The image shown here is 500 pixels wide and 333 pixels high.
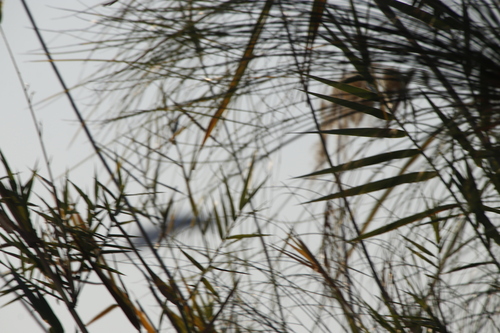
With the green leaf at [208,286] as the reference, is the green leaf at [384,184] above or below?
above

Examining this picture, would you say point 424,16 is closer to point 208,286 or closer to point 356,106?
point 356,106

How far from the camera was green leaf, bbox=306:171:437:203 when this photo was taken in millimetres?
680

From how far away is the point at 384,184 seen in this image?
71 cm

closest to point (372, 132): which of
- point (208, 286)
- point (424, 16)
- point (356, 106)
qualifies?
point (356, 106)

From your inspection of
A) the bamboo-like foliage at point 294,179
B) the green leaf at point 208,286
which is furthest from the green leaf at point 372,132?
the green leaf at point 208,286

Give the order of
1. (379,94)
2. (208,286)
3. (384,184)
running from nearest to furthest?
(379,94)
(384,184)
(208,286)

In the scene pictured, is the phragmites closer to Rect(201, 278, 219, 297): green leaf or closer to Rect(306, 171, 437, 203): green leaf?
Rect(306, 171, 437, 203): green leaf

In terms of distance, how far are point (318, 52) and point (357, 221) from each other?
0.32 m

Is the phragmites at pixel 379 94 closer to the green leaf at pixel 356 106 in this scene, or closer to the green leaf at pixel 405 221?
the green leaf at pixel 356 106

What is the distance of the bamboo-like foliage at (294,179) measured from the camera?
0.61m

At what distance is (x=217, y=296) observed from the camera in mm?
797

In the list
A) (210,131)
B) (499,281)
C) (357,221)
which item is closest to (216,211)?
(210,131)

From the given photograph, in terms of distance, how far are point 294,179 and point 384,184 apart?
131 mm

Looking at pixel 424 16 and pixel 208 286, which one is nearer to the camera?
pixel 424 16
